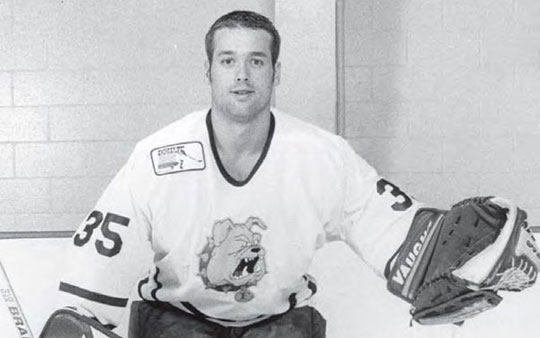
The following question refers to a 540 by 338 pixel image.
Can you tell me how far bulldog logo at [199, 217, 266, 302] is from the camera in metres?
1.87

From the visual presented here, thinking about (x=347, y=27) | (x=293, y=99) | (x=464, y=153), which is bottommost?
(x=464, y=153)

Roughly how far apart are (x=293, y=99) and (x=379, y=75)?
16.5 inches

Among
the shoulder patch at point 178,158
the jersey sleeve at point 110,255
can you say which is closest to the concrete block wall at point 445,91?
the shoulder patch at point 178,158

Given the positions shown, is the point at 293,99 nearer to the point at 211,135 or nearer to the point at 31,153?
the point at 31,153

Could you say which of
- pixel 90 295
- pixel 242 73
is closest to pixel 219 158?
pixel 242 73

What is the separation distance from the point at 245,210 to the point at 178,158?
175 millimetres

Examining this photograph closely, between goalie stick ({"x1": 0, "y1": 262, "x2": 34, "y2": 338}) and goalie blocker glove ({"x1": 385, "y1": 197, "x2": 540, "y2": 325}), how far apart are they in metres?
0.77

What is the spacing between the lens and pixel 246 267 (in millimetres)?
1887

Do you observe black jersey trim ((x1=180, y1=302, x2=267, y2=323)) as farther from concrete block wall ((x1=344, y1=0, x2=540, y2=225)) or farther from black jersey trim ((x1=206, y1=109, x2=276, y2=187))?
concrete block wall ((x1=344, y1=0, x2=540, y2=225))

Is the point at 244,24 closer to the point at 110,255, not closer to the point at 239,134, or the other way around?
the point at 239,134

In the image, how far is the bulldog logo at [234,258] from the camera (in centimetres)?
187

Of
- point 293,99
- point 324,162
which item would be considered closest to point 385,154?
point 293,99

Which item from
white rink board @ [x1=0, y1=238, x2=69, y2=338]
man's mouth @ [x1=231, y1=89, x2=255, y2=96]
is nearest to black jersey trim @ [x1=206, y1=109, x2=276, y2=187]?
man's mouth @ [x1=231, y1=89, x2=255, y2=96]

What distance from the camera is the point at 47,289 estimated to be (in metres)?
2.05
